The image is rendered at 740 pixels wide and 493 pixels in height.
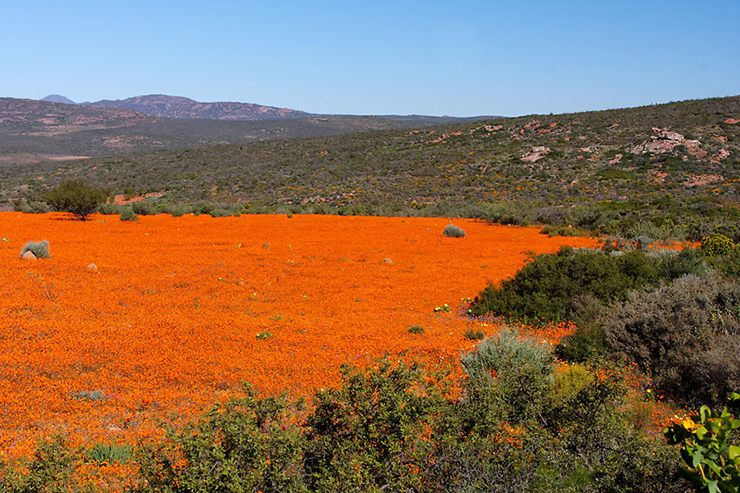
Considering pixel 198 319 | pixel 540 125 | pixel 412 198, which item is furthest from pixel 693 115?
pixel 198 319

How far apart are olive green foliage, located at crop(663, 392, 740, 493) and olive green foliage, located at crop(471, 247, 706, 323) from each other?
6691 mm

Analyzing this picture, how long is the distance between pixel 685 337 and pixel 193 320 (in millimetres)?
8003

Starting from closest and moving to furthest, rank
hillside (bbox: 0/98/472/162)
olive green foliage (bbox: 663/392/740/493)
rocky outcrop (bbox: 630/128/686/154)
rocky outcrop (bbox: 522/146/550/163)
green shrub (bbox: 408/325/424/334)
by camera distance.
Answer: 1. olive green foliage (bbox: 663/392/740/493)
2. green shrub (bbox: 408/325/424/334)
3. rocky outcrop (bbox: 630/128/686/154)
4. rocky outcrop (bbox: 522/146/550/163)
5. hillside (bbox: 0/98/472/162)

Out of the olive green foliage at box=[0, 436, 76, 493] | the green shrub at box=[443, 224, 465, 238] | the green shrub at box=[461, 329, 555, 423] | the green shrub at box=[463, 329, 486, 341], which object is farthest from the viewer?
the green shrub at box=[443, 224, 465, 238]

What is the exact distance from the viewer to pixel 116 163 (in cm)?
5766

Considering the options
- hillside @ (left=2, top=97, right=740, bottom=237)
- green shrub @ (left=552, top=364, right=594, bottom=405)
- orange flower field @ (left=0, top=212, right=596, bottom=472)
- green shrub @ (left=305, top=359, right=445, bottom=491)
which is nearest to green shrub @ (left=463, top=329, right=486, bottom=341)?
orange flower field @ (left=0, top=212, right=596, bottom=472)

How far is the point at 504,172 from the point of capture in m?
42.2

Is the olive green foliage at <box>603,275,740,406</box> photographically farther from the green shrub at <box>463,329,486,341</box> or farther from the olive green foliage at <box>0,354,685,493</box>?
the green shrub at <box>463,329,486,341</box>

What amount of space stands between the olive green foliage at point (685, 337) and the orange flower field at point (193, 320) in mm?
1559

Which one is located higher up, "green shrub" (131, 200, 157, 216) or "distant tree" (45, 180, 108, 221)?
"distant tree" (45, 180, 108, 221)

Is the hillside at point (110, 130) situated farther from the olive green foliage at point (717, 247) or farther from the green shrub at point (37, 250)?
the olive green foliage at point (717, 247)

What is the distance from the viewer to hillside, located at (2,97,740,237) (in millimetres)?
28266

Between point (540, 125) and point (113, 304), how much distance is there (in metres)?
54.8

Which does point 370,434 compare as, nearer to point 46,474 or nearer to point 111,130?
point 46,474
